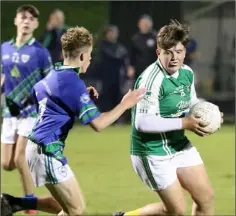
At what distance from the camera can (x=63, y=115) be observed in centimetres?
691

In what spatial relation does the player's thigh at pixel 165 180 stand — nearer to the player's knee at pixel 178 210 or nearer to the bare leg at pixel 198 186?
the player's knee at pixel 178 210

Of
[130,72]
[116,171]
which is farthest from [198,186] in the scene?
[130,72]

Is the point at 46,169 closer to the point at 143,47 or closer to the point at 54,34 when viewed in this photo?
the point at 54,34

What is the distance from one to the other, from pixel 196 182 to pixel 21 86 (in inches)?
121

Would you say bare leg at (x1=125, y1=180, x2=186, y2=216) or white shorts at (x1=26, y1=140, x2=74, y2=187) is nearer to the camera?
white shorts at (x1=26, y1=140, x2=74, y2=187)

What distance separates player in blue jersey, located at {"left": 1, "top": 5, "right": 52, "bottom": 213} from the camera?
9805mm

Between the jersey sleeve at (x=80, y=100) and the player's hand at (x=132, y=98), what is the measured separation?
0.78 feet

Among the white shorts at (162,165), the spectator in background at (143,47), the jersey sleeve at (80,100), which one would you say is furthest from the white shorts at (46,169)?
the spectator in background at (143,47)

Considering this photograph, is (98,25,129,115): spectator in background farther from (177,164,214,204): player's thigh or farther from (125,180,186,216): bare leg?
(125,180,186,216): bare leg

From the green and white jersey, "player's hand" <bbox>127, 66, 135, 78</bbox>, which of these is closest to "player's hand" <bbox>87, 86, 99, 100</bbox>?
the green and white jersey

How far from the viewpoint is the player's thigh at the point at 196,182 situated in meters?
7.43

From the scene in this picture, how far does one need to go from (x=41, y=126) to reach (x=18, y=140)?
113 inches

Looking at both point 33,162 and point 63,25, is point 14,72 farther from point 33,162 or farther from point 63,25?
point 63,25

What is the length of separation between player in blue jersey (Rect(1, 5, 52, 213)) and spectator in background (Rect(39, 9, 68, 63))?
7.61 m
